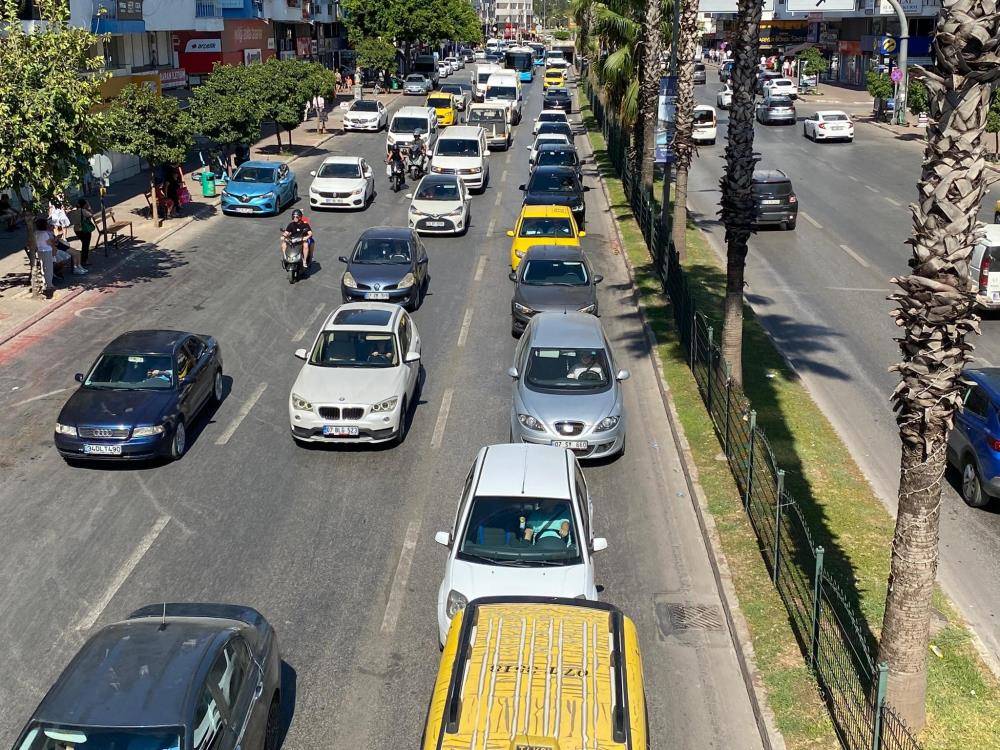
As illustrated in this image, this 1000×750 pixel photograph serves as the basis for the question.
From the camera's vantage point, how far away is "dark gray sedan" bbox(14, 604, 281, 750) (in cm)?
773

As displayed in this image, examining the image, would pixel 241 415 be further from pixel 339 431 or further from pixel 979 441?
pixel 979 441

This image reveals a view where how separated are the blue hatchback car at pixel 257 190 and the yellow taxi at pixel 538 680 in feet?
97.4

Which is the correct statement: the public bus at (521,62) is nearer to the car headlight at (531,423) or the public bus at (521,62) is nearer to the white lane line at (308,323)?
the white lane line at (308,323)

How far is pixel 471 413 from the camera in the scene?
61.2ft

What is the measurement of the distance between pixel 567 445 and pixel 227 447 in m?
5.53

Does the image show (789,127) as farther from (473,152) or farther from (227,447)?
(227,447)

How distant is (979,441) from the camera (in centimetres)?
1488

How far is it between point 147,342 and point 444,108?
4674cm

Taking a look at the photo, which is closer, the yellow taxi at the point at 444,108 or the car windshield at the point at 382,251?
the car windshield at the point at 382,251

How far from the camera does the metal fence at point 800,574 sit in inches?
382

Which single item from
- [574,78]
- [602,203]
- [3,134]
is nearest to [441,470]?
[3,134]

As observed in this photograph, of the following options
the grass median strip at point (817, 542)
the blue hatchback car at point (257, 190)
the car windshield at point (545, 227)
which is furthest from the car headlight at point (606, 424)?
the blue hatchback car at point (257, 190)

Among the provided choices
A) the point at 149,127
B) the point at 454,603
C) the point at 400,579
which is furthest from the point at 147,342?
the point at 149,127

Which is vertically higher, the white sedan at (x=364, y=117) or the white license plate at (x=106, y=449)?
the white sedan at (x=364, y=117)
